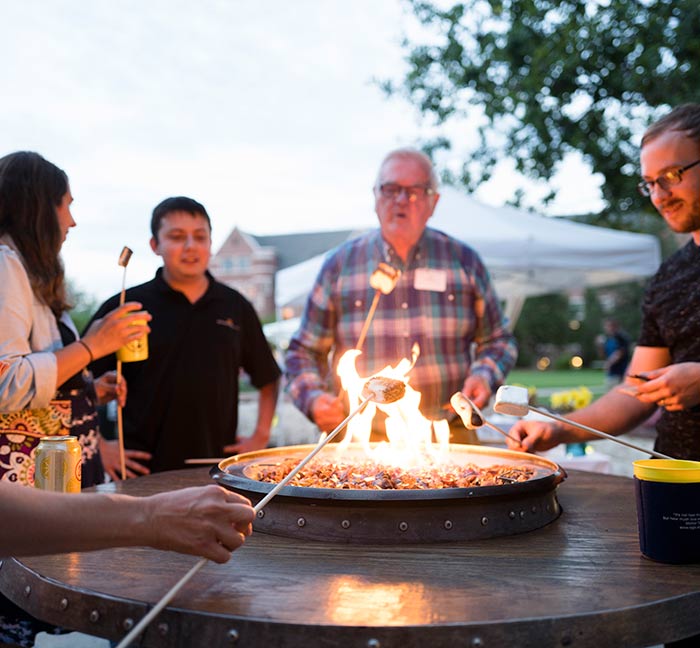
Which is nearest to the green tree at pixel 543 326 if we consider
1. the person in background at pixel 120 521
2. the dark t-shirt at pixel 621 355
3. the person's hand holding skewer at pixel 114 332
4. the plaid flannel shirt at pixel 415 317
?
the dark t-shirt at pixel 621 355

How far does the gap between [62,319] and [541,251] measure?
5804 mm

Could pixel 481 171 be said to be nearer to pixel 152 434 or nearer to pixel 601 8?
pixel 601 8

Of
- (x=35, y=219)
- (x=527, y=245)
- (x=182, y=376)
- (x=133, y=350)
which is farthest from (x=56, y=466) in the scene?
(x=527, y=245)

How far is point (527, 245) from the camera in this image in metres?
7.57

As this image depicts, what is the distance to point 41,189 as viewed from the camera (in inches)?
108

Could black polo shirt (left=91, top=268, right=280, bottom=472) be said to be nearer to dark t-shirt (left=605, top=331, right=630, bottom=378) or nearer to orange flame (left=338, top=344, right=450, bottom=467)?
orange flame (left=338, top=344, right=450, bottom=467)

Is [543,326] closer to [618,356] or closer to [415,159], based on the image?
[618,356]

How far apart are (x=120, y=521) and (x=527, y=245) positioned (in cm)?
684

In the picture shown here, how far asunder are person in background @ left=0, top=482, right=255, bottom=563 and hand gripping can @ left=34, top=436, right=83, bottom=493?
765mm

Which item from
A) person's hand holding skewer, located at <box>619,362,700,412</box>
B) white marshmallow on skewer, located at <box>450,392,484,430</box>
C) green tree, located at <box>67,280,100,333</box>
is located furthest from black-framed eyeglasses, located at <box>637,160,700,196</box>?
green tree, located at <box>67,280,100,333</box>

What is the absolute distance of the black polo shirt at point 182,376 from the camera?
11.5ft

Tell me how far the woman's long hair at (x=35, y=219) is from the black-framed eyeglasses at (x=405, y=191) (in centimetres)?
159

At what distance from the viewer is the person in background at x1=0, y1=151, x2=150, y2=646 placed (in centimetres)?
243

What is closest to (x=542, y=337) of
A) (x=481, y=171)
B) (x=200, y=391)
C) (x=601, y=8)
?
(x=481, y=171)
